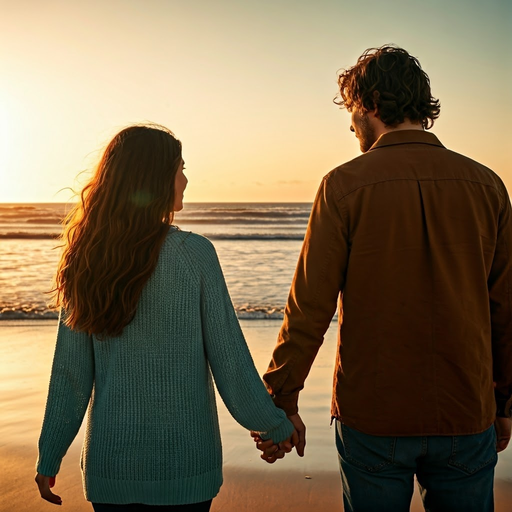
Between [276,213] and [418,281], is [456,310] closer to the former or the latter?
[418,281]

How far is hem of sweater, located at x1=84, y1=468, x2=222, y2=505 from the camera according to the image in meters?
2.15

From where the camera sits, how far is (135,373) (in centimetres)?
216

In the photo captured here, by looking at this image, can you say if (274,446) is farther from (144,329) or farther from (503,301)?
(503,301)

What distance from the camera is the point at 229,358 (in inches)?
89.4

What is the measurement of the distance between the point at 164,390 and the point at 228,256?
15.3 m

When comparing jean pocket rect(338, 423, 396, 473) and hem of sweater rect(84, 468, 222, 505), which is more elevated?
jean pocket rect(338, 423, 396, 473)

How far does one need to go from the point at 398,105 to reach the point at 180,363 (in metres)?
1.14

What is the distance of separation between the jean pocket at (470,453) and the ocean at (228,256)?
139 centimetres

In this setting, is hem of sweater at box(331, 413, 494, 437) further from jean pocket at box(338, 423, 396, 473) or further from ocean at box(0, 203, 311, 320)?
ocean at box(0, 203, 311, 320)

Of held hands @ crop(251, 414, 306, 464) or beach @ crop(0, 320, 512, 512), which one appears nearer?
held hands @ crop(251, 414, 306, 464)

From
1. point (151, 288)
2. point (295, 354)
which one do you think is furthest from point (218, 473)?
point (151, 288)

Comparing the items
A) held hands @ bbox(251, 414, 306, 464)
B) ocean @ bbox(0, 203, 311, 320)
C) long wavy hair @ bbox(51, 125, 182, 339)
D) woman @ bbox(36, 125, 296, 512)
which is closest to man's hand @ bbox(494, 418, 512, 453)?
held hands @ bbox(251, 414, 306, 464)

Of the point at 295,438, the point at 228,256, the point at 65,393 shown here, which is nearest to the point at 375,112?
the point at 295,438

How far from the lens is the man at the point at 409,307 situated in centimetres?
219
